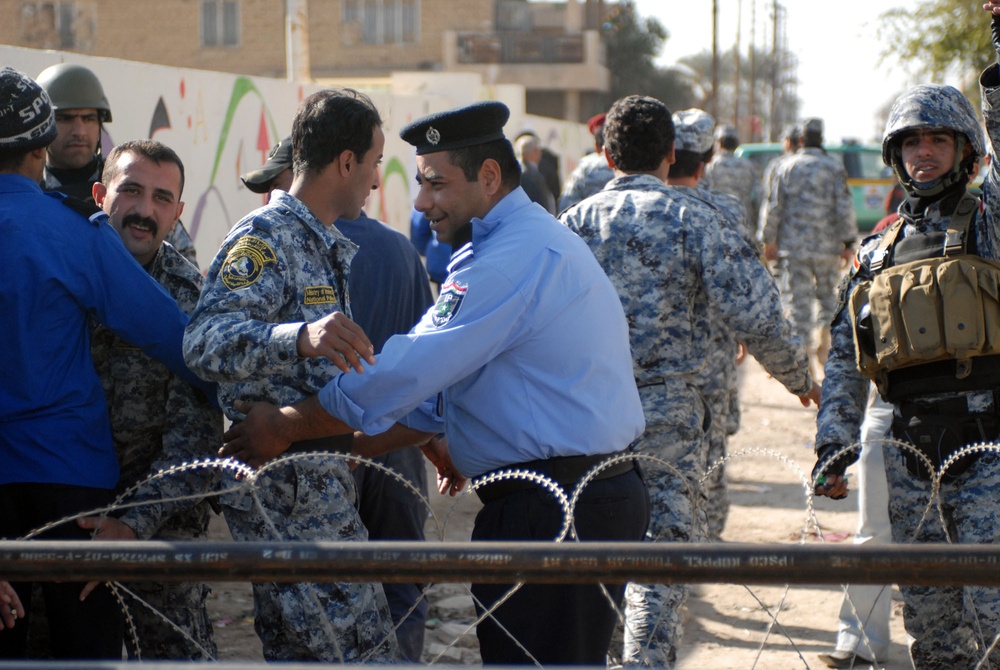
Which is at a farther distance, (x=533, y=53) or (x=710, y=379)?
(x=533, y=53)

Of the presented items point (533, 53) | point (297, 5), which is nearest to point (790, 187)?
point (297, 5)

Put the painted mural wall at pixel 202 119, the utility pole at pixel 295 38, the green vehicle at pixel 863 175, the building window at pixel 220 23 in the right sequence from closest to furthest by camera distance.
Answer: the painted mural wall at pixel 202 119, the utility pole at pixel 295 38, the green vehicle at pixel 863 175, the building window at pixel 220 23

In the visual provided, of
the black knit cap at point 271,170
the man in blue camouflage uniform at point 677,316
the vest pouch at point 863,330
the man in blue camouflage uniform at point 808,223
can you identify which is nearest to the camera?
the vest pouch at point 863,330

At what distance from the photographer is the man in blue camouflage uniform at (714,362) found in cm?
434

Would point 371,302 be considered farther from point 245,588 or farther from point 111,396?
point 245,588

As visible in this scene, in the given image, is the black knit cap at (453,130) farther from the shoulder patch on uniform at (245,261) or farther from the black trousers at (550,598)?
the black trousers at (550,598)

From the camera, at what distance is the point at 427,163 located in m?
2.96

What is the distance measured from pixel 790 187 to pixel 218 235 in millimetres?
4837

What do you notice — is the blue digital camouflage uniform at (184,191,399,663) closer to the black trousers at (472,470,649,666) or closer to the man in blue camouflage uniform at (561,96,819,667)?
the black trousers at (472,470,649,666)

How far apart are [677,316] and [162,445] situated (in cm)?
180

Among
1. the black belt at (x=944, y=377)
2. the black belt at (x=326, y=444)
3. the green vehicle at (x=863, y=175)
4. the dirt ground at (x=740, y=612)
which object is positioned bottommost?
the dirt ground at (x=740, y=612)

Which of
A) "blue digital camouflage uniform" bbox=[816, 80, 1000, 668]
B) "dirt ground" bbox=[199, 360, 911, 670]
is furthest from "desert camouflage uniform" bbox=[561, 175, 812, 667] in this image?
"blue digital camouflage uniform" bbox=[816, 80, 1000, 668]

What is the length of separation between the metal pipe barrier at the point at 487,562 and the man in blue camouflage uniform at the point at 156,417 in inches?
45.2

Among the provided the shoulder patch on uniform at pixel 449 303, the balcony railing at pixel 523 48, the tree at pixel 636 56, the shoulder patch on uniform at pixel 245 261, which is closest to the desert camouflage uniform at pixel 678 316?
the shoulder patch on uniform at pixel 449 303
